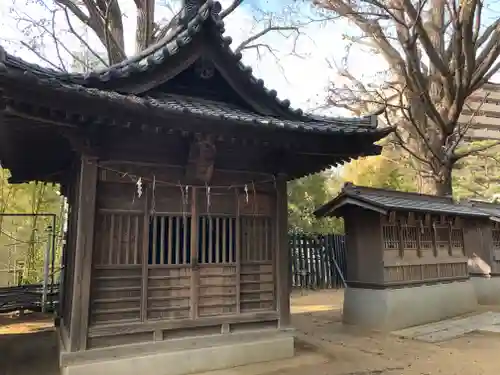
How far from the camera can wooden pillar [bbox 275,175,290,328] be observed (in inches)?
250

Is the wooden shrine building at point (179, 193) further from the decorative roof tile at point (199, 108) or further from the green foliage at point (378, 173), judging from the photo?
the green foliage at point (378, 173)

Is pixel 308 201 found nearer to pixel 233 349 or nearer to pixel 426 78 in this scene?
pixel 426 78

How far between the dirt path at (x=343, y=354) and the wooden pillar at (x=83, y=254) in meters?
1.38

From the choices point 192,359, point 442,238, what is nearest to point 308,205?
point 442,238

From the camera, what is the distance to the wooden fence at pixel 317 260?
15.8m

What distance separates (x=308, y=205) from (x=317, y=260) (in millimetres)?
4643

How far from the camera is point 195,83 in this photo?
6.21 metres

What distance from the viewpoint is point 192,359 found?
5.53 m

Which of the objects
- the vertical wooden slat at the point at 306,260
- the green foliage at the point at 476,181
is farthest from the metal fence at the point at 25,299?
the green foliage at the point at 476,181

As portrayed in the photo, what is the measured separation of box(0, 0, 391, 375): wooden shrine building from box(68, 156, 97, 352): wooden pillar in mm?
13

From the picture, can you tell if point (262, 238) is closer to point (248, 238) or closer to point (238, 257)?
point (248, 238)

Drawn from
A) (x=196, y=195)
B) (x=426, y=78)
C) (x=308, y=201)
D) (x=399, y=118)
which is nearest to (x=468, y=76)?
(x=426, y=78)

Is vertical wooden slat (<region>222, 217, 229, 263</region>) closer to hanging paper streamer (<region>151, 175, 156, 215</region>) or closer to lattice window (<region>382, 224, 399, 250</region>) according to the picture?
hanging paper streamer (<region>151, 175, 156, 215</region>)

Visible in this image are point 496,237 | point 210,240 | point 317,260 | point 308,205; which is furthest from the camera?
point 308,205
